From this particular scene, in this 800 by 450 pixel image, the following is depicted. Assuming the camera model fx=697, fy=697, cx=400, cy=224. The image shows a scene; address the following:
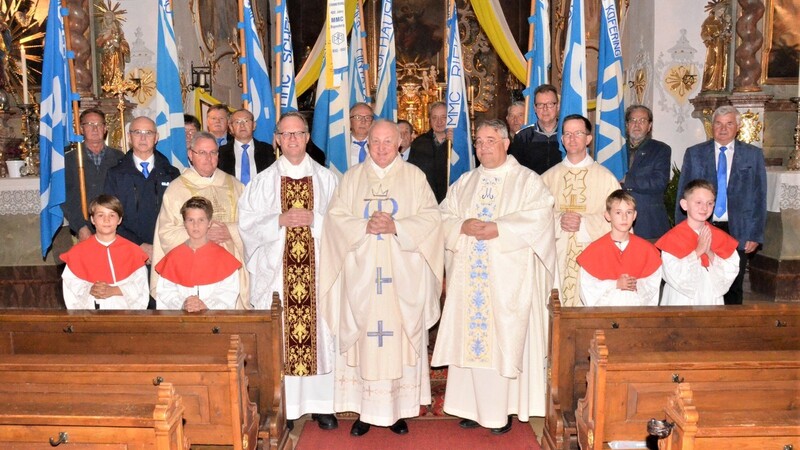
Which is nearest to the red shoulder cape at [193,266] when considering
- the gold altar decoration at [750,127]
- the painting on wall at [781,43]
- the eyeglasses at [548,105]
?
the eyeglasses at [548,105]

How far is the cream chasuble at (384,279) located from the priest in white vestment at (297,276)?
20 centimetres

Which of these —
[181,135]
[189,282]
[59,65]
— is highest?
[59,65]

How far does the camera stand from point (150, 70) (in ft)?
30.6

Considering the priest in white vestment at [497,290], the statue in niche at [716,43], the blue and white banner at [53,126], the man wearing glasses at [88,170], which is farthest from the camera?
the statue in niche at [716,43]

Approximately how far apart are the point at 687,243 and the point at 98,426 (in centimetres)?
353

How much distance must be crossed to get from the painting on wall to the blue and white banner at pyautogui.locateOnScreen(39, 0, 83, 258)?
24.9 feet

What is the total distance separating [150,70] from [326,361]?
242 inches

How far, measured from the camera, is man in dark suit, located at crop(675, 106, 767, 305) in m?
5.57

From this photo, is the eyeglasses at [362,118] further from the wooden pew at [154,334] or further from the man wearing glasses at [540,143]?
the wooden pew at [154,334]

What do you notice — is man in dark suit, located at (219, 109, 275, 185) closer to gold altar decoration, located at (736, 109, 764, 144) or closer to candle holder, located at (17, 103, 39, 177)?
candle holder, located at (17, 103, 39, 177)

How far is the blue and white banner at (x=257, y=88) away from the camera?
636 centimetres

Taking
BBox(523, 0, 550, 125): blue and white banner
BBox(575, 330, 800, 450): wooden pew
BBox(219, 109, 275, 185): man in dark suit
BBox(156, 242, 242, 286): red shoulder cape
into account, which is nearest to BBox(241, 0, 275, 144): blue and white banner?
BBox(219, 109, 275, 185): man in dark suit

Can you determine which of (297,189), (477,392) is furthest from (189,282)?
(477,392)

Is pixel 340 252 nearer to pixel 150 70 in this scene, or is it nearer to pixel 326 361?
pixel 326 361
